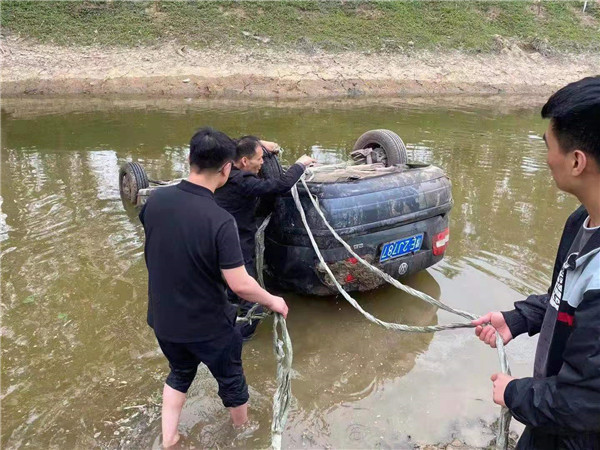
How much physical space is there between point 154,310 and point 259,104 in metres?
14.8

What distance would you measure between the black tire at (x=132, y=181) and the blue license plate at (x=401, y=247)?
142 inches

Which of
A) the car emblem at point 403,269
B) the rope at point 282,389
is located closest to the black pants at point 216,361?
the rope at point 282,389

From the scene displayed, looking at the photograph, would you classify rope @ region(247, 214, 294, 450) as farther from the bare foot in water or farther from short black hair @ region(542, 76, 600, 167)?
short black hair @ region(542, 76, 600, 167)

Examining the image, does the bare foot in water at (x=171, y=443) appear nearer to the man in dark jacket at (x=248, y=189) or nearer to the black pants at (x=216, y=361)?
the black pants at (x=216, y=361)

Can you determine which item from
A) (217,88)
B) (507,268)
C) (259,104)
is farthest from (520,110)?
(507,268)

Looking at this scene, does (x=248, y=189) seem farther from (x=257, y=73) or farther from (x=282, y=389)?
(x=257, y=73)

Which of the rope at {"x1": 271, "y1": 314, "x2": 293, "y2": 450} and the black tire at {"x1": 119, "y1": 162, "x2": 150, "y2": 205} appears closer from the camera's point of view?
the rope at {"x1": 271, "y1": 314, "x2": 293, "y2": 450}

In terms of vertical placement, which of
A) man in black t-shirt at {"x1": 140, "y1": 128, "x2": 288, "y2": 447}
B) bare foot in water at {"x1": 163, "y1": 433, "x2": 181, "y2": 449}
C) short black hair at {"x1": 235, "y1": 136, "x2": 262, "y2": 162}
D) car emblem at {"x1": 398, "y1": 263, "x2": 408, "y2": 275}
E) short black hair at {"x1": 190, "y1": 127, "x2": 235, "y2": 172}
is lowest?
bare foot in water at {"x1": 163, "y1": 433, "x2": 181, "y2": 449}

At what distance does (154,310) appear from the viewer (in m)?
2.77

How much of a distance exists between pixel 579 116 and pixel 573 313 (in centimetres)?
56

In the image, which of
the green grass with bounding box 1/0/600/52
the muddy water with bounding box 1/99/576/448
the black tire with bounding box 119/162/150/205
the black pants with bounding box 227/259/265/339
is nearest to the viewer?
the muddy water with bounding box 1/99/576/448

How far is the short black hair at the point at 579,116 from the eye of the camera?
1393 mm

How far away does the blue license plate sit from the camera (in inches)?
167

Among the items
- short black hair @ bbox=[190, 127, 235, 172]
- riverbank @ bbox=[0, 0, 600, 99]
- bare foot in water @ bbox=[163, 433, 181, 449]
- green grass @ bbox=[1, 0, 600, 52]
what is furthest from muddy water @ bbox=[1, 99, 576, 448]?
green grass @ bbox=[1, 0, 600, 52]
